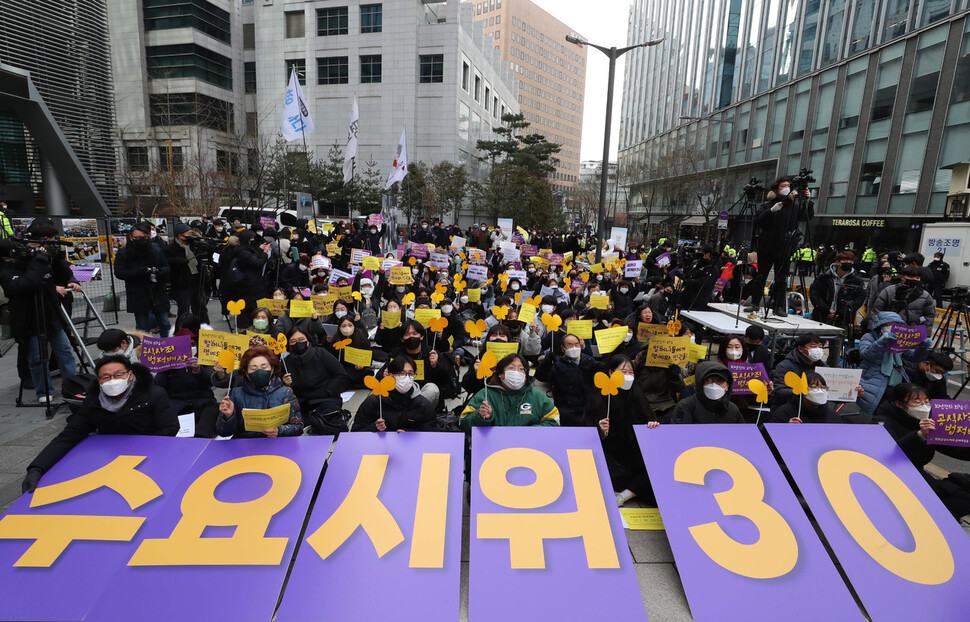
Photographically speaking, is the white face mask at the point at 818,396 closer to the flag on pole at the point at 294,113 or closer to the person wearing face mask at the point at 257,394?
the person wearing face mask at the point at 257,394

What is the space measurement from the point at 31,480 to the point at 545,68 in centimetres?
11670

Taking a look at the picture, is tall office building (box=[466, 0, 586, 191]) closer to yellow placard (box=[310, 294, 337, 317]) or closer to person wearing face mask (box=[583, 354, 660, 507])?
yellow placard (box=[310, 294, 337, 317])

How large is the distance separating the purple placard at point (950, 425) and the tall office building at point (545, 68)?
96.0 metres

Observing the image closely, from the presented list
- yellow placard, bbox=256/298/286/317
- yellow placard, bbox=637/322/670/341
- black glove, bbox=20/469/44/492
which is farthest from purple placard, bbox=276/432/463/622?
yellow placard, bbox=256/298/286/317

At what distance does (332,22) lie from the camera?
40.1m

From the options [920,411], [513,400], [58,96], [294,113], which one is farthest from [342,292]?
[58,96]

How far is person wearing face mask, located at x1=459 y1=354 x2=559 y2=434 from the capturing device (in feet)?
13.4

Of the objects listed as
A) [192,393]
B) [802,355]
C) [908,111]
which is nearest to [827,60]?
[908,111]

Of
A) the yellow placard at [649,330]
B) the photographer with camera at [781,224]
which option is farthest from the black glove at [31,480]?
the photographer with camera at [781,224]

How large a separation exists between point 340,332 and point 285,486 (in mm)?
3690

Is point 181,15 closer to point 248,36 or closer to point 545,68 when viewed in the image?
point 248,36

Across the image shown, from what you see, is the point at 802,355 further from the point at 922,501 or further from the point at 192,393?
the point at 192,393

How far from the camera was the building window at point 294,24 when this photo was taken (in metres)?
41.0

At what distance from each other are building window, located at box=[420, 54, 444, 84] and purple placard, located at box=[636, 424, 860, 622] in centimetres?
4160
